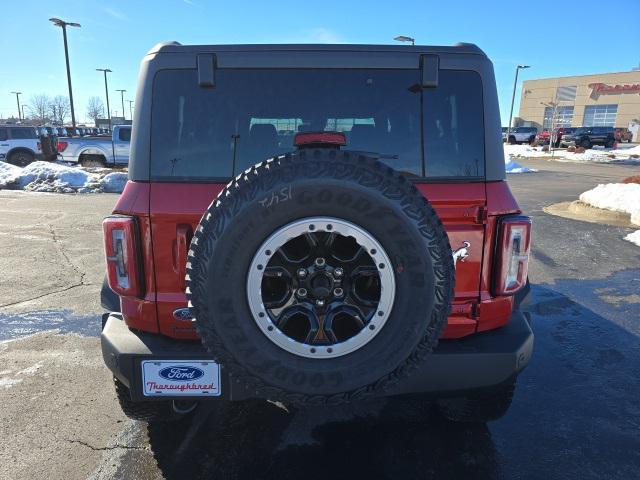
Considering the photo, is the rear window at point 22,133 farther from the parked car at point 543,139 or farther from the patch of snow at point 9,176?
the parked car at point 543,139

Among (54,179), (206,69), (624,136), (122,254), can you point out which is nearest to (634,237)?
(206,69)

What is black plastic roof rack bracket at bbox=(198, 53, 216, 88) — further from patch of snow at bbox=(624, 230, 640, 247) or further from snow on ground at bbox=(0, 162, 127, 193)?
snow on ground at bbox=(0, 162, 127, 193)

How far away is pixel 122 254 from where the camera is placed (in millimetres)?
2178

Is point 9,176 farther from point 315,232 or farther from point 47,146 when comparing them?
point 315,232

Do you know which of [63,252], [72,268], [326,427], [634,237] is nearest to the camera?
[326,427]

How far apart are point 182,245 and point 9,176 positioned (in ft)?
54.4

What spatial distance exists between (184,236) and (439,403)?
6.53 feet

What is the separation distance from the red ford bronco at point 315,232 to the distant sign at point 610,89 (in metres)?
79.3

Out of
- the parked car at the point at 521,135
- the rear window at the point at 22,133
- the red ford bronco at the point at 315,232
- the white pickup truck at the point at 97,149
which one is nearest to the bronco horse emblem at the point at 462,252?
the red ford bronco at the point at 315,232

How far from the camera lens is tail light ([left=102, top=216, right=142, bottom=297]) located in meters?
2.13

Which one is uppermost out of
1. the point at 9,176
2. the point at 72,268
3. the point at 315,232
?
the point at 315,232

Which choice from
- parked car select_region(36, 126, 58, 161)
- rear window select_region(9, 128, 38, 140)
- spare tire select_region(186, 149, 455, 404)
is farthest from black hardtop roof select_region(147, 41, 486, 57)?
rear window select_region(9, 128, 38, 140)

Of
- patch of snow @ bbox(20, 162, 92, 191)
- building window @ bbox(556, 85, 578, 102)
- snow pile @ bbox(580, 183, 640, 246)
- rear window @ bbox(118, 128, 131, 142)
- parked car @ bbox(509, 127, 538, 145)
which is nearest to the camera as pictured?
snow pile @ bbox(580, 183, 640, 246)

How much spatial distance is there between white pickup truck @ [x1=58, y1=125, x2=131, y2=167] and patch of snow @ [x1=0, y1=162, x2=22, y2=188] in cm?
192
